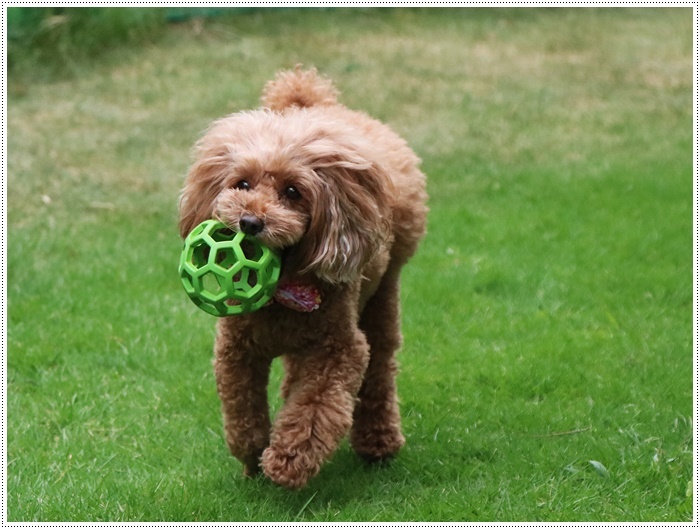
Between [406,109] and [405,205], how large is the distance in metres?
7.51

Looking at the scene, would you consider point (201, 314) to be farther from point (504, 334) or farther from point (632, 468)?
point (632, 468)

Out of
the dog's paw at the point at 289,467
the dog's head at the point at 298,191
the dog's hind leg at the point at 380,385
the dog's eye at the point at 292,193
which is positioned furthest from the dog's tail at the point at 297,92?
the dog's paw at the point at 289,467

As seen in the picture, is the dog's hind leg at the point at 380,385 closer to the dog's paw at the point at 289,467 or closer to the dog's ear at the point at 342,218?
the dog's paw at the point at 289,467

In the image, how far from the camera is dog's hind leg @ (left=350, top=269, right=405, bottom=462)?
489 centimetres

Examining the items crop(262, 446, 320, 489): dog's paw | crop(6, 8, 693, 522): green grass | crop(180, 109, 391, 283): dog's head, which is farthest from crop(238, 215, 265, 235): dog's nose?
crop(6, 8, 693, 522): green grass

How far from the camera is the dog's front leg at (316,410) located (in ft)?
13.7

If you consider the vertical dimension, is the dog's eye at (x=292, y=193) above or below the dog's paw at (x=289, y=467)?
above

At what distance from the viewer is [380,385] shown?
5.03 m

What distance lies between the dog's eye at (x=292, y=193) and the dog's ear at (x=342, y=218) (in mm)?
63

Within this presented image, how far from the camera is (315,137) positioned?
4105 mm

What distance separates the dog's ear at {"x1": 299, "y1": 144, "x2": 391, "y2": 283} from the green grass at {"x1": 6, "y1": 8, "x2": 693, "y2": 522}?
110 centimetres

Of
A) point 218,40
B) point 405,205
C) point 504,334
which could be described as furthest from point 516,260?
point 218,40

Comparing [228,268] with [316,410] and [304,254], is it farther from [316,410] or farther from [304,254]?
[316,410]

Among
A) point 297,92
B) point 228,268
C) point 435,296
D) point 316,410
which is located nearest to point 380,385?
point 316,410
